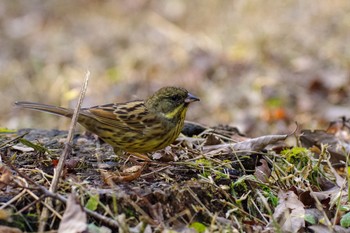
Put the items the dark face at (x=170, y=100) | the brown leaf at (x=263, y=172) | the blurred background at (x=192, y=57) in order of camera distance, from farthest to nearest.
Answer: the blurred background at (x=192, y=57) < the dark face at (x=170, y=100) < the brown leaf at (x=263, y=172)

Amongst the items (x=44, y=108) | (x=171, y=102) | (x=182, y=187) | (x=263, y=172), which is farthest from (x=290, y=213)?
(x=44, y=108)

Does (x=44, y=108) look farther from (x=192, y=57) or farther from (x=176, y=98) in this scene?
(x=192, y=57)

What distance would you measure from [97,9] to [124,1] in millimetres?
769

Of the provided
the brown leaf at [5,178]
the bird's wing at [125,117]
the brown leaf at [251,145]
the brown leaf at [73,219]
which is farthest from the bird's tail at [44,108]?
the brown leaf at [73,219]

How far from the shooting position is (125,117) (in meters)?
5.81

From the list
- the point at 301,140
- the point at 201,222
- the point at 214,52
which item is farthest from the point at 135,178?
the point at 214,52

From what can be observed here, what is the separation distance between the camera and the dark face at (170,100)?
582cm

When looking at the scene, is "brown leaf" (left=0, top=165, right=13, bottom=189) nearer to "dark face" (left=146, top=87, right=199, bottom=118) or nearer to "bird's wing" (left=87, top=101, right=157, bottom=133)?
"bird's wing" (left=87, top=101, right=157, bottom=133)

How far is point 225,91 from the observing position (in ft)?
36.0

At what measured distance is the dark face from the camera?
582 centimetres

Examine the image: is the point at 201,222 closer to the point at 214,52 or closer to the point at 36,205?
the point at 36,205

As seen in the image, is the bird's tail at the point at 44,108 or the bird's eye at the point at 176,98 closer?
the bird's tail at the point at 44,108

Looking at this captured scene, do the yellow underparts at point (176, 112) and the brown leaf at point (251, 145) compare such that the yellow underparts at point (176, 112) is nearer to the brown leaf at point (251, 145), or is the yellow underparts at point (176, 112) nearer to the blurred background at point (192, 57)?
the brown leaf at point (251, 145)

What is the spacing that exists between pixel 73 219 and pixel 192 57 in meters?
8.20
